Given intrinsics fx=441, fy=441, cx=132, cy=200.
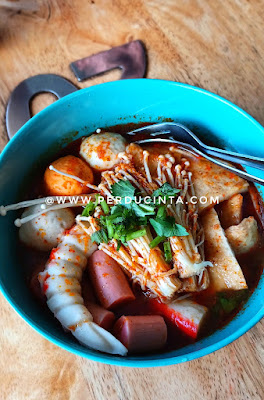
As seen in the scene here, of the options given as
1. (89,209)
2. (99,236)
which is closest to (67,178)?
(89,209)

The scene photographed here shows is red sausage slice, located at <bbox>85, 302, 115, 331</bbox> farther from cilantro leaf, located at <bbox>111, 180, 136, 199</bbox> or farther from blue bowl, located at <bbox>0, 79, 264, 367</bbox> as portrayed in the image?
cilantro leaf, located at <bbox>111, 180, 136, 199</bbox>

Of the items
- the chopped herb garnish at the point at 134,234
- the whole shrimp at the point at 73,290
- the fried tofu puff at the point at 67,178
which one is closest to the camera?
the whole shrimp at the point at 73,290

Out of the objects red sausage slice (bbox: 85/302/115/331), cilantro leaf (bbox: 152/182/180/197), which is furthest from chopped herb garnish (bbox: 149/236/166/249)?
red sausage slice (bbox: 85/302/115/331)

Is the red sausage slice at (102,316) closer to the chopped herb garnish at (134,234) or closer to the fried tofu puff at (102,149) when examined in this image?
the chopped herb garnish at (134,234)

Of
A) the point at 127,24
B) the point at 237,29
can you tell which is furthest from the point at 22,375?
the point at 237,29

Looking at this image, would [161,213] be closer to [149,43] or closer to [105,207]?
[105,207]

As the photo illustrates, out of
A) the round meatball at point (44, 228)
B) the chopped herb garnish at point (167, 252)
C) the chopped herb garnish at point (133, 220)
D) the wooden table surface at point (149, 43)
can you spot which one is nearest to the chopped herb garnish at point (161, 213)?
the chopped herb garnish at point (133, 220)
